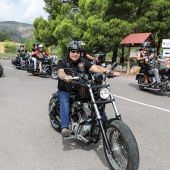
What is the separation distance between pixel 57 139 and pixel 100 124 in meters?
1.43

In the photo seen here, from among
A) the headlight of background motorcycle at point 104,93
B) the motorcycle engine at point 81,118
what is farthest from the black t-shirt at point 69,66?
the headlight of background motorcycle at point 104,93

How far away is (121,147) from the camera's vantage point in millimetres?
3436

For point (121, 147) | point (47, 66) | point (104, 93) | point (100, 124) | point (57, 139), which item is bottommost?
point (57, 139)

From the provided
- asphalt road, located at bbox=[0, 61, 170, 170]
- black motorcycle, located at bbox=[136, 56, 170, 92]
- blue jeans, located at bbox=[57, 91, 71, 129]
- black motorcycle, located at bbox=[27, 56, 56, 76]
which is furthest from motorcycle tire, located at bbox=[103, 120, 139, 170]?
black motorcycle, located at bbox=[27, 56, 56, 76]

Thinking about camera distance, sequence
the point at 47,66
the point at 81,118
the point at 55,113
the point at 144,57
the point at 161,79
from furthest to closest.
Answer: the point at 47,66 → the point at 144,57 → the point at 161,79 → the point at 55,113 → the point at 81,118

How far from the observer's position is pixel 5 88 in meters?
9.95

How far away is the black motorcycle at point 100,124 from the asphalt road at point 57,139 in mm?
314

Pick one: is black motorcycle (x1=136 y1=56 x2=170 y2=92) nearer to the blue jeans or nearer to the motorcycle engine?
the motorcycle engine

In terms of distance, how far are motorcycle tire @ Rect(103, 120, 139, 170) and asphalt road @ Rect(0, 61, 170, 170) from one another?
0.24 meters

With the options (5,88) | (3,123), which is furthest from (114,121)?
(5,88)

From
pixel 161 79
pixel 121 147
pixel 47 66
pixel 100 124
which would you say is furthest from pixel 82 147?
Result: pixel 47 66

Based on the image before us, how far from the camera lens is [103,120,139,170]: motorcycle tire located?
3.15 metres

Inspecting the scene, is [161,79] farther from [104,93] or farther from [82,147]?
[104,93]

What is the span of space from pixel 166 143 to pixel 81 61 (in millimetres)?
2151
